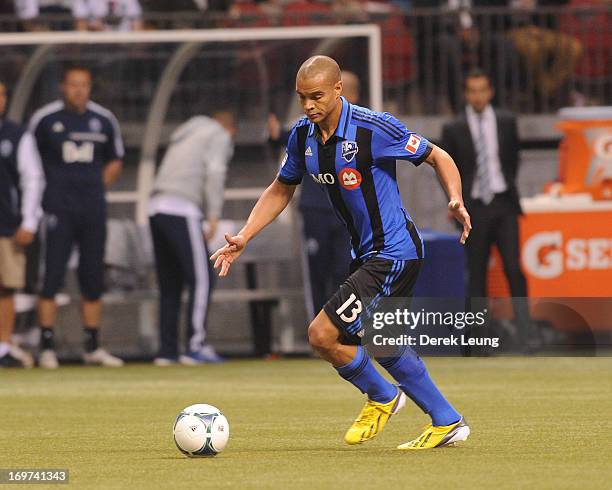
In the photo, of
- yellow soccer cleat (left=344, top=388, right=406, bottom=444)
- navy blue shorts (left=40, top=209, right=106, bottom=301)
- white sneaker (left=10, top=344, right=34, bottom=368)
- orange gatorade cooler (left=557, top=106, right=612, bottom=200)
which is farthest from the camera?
orange gatorade cooler (left=557, top=106, right=612, bottom=200)

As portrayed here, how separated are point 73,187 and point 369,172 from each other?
23.1ft

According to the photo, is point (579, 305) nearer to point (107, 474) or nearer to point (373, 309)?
point (373, 309)

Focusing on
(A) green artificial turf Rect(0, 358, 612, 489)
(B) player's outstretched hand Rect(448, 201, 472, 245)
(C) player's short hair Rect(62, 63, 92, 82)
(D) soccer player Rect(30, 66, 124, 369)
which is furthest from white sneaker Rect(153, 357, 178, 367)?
(B) player's outstretched hand Rect(448, 201, 472, 245)

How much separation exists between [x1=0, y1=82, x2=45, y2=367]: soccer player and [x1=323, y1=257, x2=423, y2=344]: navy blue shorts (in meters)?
6.97

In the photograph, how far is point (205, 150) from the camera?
15039mm

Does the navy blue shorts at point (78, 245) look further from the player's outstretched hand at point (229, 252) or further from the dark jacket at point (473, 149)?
the player's outstretched hand at point (229, 252)

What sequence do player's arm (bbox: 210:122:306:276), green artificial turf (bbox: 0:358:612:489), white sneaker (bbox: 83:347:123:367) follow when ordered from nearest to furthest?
green artificial turf (bbox: 0:358:612:489) < player's arm (bbox: 210:122:306:276) < white sneaker (bbox: 83:347:123:367)

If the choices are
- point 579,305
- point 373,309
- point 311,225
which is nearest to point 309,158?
point 373,309

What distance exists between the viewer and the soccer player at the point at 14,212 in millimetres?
14508

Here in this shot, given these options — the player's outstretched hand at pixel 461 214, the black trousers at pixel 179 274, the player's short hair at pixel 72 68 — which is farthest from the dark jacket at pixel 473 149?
the player's outstretched hand at pixel 461 214

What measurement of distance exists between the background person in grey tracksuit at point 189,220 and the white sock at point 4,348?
4.62 ft

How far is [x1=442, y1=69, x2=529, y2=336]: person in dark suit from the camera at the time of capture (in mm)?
14953

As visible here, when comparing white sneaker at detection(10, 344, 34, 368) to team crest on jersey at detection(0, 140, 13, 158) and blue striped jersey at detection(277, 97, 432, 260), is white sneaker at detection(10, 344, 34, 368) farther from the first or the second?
blue striped jersey at detection(277, 97, 432, 260)

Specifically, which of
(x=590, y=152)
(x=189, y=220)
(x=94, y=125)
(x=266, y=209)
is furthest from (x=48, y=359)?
(x=266, y=209)
